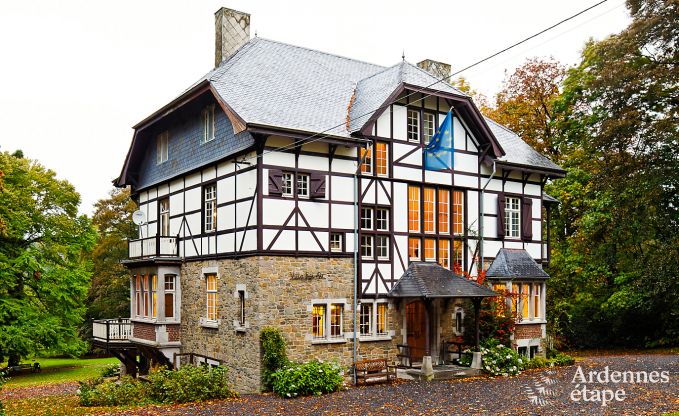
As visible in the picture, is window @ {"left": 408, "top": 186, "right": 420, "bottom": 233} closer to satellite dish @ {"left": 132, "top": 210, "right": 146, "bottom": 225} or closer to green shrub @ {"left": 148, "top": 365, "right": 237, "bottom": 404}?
green shrub @ {"left": 148, "top": 365, "right": 237, "bottom": 404}

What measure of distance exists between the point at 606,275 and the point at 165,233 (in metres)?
21.8

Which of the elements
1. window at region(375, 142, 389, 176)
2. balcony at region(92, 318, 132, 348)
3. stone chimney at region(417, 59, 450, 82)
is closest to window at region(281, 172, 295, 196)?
window at region(375, 142, 389, 176)

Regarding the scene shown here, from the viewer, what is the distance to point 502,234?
25234mm

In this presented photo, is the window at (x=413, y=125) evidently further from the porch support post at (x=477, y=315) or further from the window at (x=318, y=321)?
the window at (x=318, y=321)

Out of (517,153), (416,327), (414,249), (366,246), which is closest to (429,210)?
(414,249)

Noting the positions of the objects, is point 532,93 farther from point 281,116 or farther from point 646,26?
point 281,116

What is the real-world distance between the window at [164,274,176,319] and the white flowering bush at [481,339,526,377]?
10.9 metres

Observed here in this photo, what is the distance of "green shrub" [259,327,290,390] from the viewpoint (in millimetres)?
19188

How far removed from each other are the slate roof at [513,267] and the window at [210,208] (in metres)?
9.89

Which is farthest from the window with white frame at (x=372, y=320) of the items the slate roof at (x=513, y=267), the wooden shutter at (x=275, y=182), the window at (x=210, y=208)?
the window at (x=210, y=208)

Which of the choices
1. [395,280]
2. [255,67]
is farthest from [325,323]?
[255,67]

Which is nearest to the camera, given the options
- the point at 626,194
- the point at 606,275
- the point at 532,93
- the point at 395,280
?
the point at 395,280

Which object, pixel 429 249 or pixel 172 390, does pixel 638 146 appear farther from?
pixel 172 390

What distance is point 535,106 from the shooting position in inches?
1479
